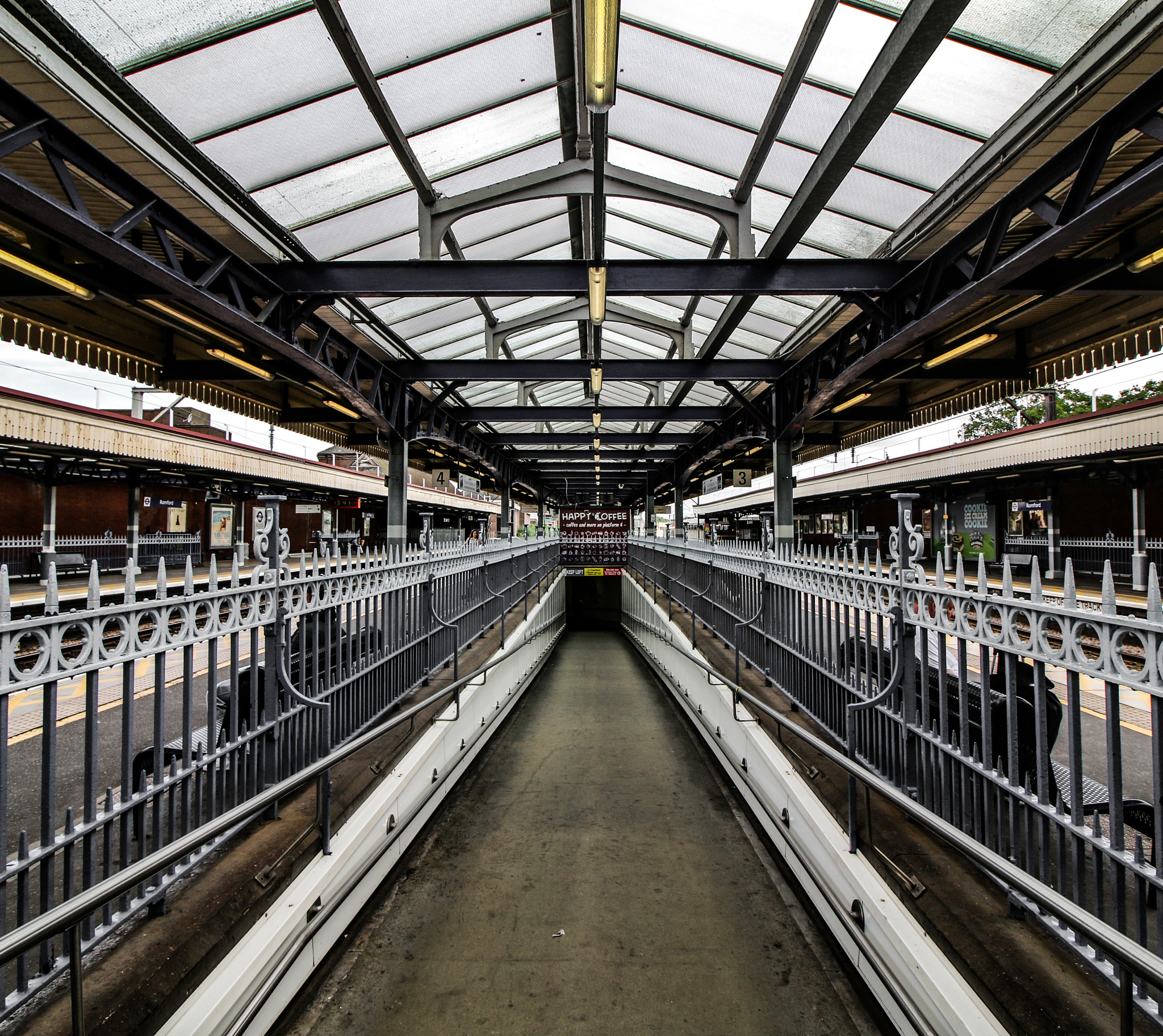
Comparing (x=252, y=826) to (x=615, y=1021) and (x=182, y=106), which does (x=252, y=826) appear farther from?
(x=182, y=106)

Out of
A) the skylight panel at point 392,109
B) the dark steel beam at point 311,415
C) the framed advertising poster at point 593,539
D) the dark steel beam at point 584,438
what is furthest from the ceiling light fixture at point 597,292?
the framed advertising poster at point 593,539

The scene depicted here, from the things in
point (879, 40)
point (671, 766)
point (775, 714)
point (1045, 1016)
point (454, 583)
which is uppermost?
point (879, 40)

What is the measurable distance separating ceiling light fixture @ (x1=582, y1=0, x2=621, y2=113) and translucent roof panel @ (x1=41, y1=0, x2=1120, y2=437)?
6.26 feet

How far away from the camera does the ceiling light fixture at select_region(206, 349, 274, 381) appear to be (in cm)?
741

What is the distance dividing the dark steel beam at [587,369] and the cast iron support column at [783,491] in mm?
1802

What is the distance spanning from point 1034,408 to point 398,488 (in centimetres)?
4690

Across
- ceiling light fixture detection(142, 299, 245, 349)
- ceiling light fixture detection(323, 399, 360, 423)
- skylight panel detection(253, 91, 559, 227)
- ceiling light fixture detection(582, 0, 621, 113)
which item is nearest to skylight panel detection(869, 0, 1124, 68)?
ceiling light fixture detection(582, 0, 621, 113)

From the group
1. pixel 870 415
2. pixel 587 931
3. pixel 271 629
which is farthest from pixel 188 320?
pixel 870 415

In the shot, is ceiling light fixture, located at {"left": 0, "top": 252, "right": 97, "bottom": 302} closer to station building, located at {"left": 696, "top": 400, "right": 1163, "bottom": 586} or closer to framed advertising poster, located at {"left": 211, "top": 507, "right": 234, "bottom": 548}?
station building, located at {"left": 696, "top": 400, "right": 1163, "bottom": 586}

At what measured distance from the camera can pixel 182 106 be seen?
429 cm

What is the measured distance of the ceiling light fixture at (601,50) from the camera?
2.61m

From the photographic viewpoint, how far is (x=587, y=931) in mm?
3605

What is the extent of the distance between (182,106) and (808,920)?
7255 millimetres

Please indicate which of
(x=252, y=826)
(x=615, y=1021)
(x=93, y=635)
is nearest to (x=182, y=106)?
(x=93, y=635)
